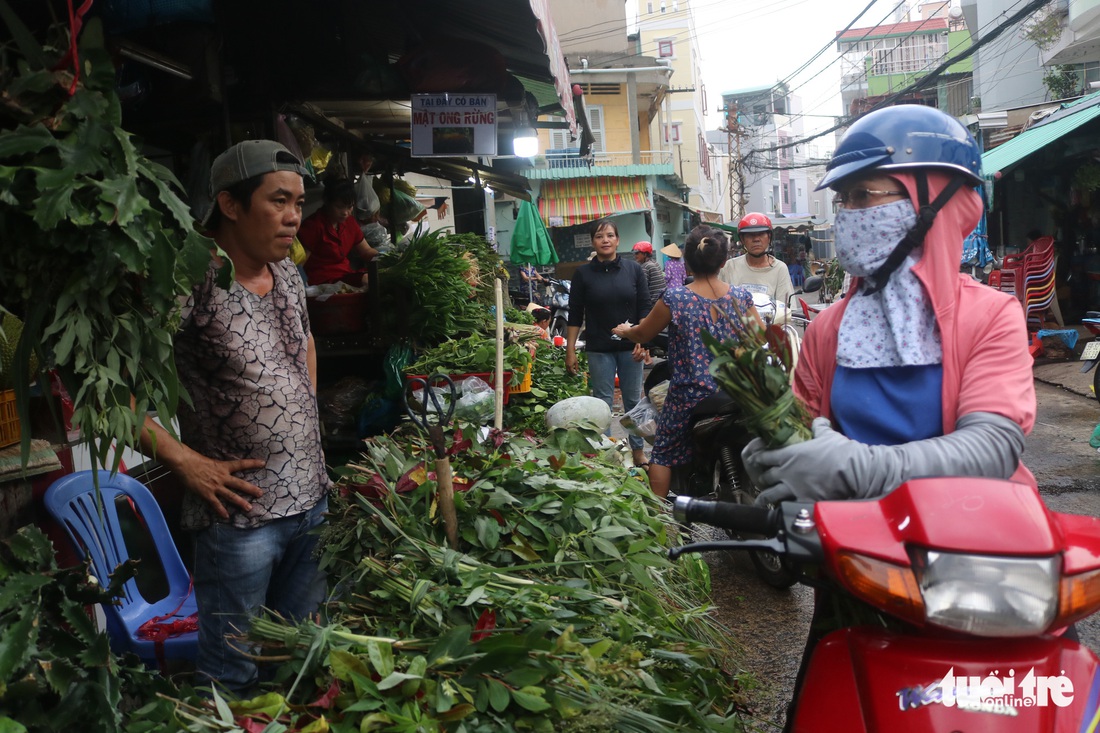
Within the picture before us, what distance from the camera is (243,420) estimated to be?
2.68 meters

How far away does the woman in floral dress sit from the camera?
5.23 metres

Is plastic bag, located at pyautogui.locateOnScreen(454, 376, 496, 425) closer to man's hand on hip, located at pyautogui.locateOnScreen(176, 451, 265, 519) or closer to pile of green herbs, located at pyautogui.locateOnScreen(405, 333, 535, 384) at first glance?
pile of green herbs, located at pyautogui.locateOnScreen(405, 333, 535, 384)

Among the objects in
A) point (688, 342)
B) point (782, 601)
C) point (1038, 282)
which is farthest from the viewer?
point (1038, 282)

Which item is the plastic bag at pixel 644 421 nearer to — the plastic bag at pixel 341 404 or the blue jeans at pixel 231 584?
the plastic bag at pixel 341 404

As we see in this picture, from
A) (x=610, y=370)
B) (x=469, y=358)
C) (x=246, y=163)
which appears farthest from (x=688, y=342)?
(x=246, y=163)

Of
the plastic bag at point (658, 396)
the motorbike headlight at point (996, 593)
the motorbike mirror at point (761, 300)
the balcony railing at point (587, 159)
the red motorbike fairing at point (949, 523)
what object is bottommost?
the plastic bag at point (658, 396)

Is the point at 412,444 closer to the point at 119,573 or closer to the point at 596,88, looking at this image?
the point at 119,573

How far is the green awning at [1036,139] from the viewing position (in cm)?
1280

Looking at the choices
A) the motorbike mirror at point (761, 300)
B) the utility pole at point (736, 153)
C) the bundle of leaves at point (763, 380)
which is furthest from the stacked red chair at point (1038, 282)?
the utility pole at point (736, 153)

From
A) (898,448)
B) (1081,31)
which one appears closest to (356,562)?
(898,448)

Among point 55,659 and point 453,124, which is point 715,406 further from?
point 55,659

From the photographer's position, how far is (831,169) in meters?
2.16

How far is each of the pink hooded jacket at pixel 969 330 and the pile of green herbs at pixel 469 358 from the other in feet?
11.6

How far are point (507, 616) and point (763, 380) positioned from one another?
0.92 m
